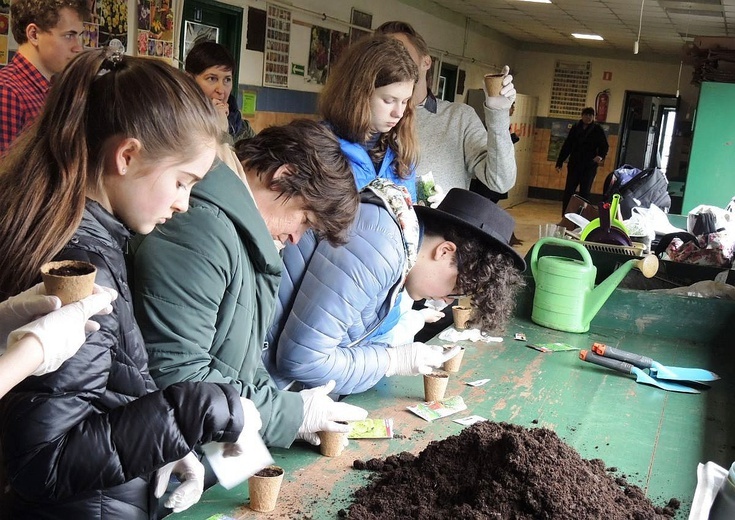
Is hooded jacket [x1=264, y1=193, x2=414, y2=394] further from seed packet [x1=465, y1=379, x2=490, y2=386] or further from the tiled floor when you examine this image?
the tiled floor

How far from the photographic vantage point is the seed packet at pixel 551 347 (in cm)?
262

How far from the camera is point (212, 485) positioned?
144cm

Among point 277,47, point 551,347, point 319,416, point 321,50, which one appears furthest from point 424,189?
point 321,50

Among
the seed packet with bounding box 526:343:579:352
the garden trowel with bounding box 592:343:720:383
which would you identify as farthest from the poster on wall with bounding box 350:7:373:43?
the garden trowel with bounding box 592:343:720:383

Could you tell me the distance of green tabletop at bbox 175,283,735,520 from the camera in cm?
152

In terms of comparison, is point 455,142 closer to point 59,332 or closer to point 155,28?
point 59,332

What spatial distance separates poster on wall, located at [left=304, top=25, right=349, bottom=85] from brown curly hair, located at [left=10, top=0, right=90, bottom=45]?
17.2ft

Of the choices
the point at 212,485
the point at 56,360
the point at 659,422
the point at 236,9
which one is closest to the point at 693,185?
the point at 236,9

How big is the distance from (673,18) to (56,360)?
37.0 ft

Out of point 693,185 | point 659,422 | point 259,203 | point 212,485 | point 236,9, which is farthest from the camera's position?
point 693,185

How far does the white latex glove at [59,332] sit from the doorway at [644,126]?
1492cm

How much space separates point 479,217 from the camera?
79.8 inches

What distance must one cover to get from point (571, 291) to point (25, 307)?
2.24 m

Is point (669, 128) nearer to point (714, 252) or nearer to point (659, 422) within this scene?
point (714, 252)
